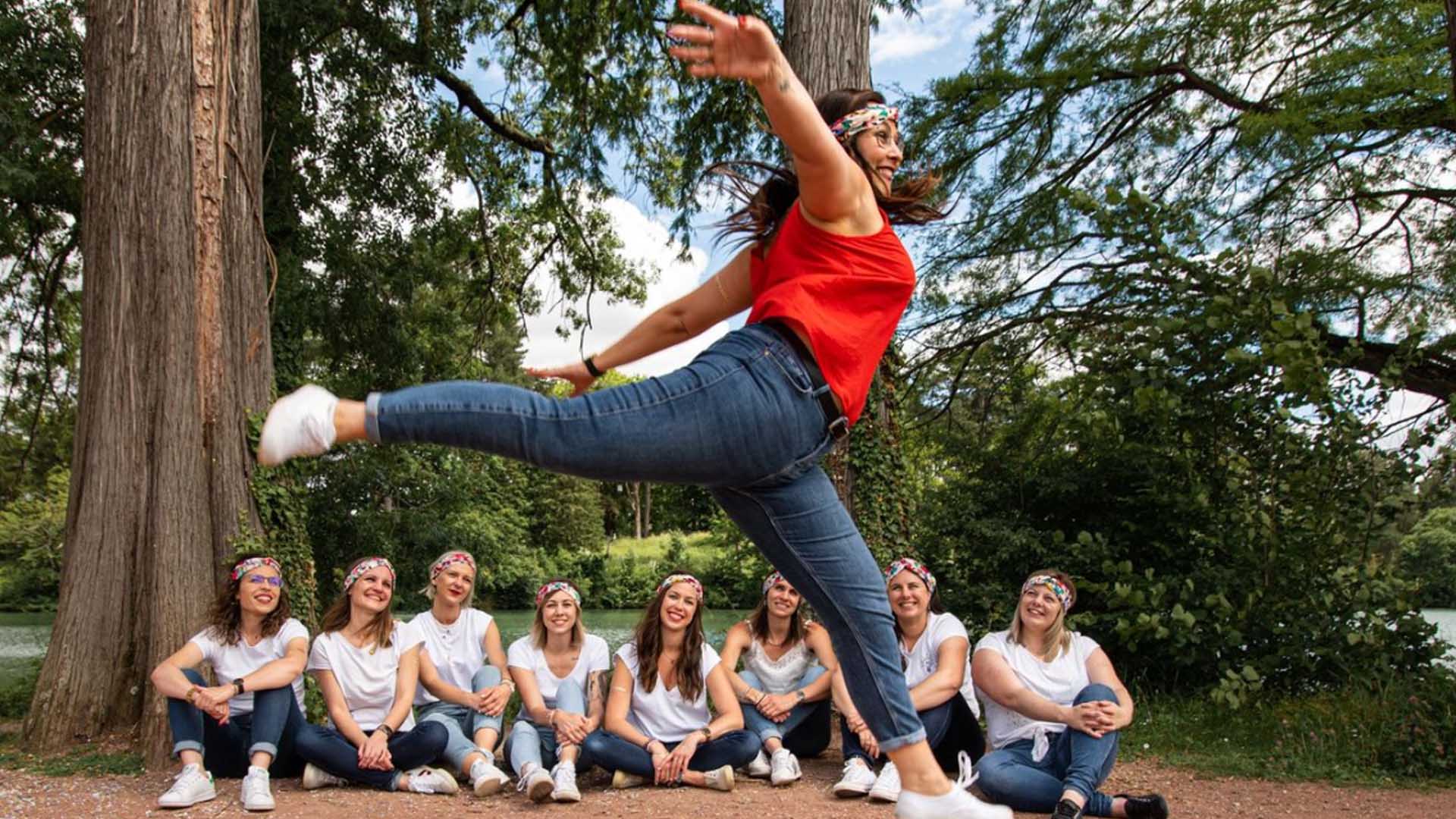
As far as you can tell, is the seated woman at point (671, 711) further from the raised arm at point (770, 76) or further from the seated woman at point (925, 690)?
the raised arm at point (770, 76)

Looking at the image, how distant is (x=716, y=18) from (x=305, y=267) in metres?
10.2

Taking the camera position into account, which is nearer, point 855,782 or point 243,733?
point 855,782

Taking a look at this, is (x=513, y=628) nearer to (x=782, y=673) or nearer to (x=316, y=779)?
(x=782, y=673)

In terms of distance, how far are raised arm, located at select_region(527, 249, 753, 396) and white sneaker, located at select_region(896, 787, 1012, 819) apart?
4.18 feet

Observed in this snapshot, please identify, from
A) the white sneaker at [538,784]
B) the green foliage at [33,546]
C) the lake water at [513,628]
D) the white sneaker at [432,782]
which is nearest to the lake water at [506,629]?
the lake water at [513,628]

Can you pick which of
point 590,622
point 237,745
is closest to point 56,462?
point 590,622

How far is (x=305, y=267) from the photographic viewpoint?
11.3 metres

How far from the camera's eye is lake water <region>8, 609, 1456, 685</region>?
1084 centimetres

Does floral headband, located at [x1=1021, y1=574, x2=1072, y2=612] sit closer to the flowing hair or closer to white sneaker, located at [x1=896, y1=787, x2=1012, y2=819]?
the flowing hair

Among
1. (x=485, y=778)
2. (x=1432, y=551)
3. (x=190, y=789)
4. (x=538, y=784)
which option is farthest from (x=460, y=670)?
(x=1432, y=551)

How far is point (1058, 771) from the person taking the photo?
4.70 meters

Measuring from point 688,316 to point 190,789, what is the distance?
140 inches

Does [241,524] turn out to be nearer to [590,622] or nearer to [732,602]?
[590,622]

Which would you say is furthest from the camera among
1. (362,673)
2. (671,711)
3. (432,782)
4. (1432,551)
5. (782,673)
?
(1432,551)
